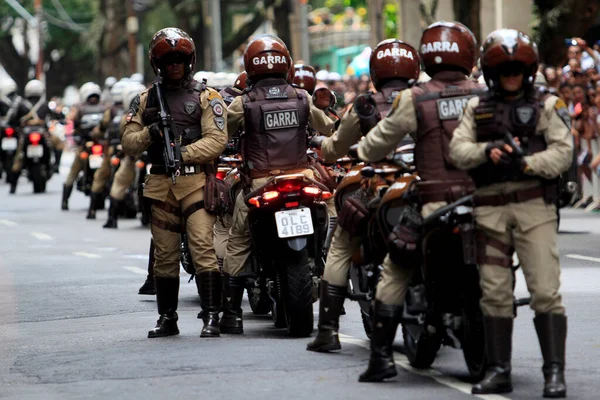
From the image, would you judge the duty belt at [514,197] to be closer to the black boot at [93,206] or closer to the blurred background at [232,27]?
the black boot at [93,206]

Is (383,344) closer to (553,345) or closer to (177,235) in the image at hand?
(553,345)

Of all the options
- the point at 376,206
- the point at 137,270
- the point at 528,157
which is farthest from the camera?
the point at 137,270

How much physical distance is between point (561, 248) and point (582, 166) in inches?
220

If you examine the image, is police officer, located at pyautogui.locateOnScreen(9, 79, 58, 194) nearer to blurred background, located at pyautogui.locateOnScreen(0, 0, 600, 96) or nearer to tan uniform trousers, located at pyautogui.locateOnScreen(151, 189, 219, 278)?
blurred background, located at pyautogui.locateOnScreen(0, 0, 600, 96)

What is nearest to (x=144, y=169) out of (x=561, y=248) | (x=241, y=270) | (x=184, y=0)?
(x=561, y=248)

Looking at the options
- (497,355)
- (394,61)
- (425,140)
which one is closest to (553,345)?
(497,355)

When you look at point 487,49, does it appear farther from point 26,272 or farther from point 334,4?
point 334,4

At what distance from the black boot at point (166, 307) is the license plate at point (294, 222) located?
2.93 ft

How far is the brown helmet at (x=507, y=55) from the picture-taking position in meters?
7.81

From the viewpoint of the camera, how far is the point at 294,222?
405 inches

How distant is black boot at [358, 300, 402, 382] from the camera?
843 cm

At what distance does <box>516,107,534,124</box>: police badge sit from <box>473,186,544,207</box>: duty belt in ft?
1.09

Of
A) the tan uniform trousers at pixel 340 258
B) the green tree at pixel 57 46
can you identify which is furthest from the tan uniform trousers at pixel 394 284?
the green tree at pixel 57 46

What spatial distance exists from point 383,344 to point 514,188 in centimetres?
110
